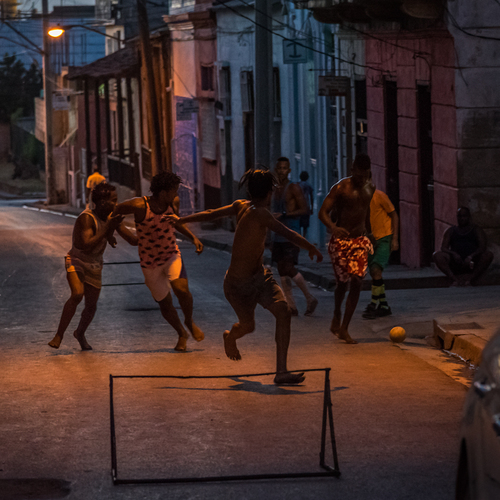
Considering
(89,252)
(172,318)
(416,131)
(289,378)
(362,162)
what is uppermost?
(416,131)

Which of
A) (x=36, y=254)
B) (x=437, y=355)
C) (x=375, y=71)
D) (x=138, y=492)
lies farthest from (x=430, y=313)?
(x=36, y=254)

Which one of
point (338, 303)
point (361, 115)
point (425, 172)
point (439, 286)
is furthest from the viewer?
point (361, 115)

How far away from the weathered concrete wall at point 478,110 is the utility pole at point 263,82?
5268 mm

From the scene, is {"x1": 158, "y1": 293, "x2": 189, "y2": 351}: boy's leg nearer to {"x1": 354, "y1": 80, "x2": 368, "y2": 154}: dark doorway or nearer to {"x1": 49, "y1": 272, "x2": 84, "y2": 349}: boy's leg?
{"x1": 49, "y1": 272, "x2": 84, "y2": 349}: boy's leg

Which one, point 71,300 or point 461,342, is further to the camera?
point 71,300

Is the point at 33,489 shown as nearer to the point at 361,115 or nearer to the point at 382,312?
the point at 382,312

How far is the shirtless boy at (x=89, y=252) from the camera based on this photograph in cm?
1070

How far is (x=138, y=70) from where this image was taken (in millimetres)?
43938

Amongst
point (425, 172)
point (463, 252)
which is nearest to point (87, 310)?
point (463, 252)

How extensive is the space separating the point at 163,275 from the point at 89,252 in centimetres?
74

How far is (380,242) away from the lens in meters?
12.8

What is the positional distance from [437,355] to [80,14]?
6778 centimetres

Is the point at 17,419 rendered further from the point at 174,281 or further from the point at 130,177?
the point at 130,177

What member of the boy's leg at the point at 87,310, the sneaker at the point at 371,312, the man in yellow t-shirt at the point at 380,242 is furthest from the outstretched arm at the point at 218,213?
the sneaker at the point at 371,312
